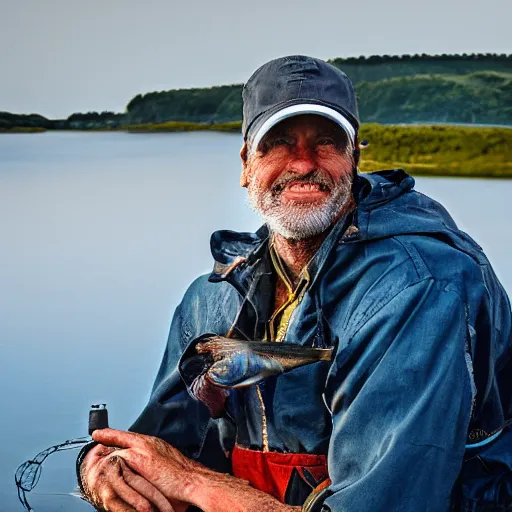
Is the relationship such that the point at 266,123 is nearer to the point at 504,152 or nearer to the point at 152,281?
the point at 152,281

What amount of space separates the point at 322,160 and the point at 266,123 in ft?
0.42

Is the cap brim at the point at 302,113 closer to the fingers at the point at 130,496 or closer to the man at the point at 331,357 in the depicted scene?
the man at the point at 331,357

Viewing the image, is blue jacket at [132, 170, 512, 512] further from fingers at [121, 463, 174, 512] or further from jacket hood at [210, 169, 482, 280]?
Answer: fingers at [121, 463, 174, 512]

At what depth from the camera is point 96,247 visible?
22.7ft

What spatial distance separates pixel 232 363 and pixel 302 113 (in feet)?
1.68

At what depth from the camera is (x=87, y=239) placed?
7109 mm

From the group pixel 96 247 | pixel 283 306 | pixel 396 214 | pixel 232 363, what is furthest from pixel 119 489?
pixel 96 247

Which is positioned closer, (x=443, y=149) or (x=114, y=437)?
(x=114, y=437)

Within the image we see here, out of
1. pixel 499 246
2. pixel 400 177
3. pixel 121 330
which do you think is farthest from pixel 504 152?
pixel 400 177

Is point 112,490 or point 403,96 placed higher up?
point 403,96

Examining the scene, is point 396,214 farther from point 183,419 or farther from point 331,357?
point 183,419

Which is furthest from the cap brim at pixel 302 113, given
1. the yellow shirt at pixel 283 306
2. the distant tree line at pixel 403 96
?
the distant tree line at pixel 403 96

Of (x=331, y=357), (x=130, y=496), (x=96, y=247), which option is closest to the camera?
(x=331, y=357)

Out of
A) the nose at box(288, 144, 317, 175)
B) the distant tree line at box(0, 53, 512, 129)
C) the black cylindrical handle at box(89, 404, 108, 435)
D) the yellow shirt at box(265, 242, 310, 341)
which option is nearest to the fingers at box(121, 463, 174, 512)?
the black cylindrical handle at box(89, 404, 108, 435)
